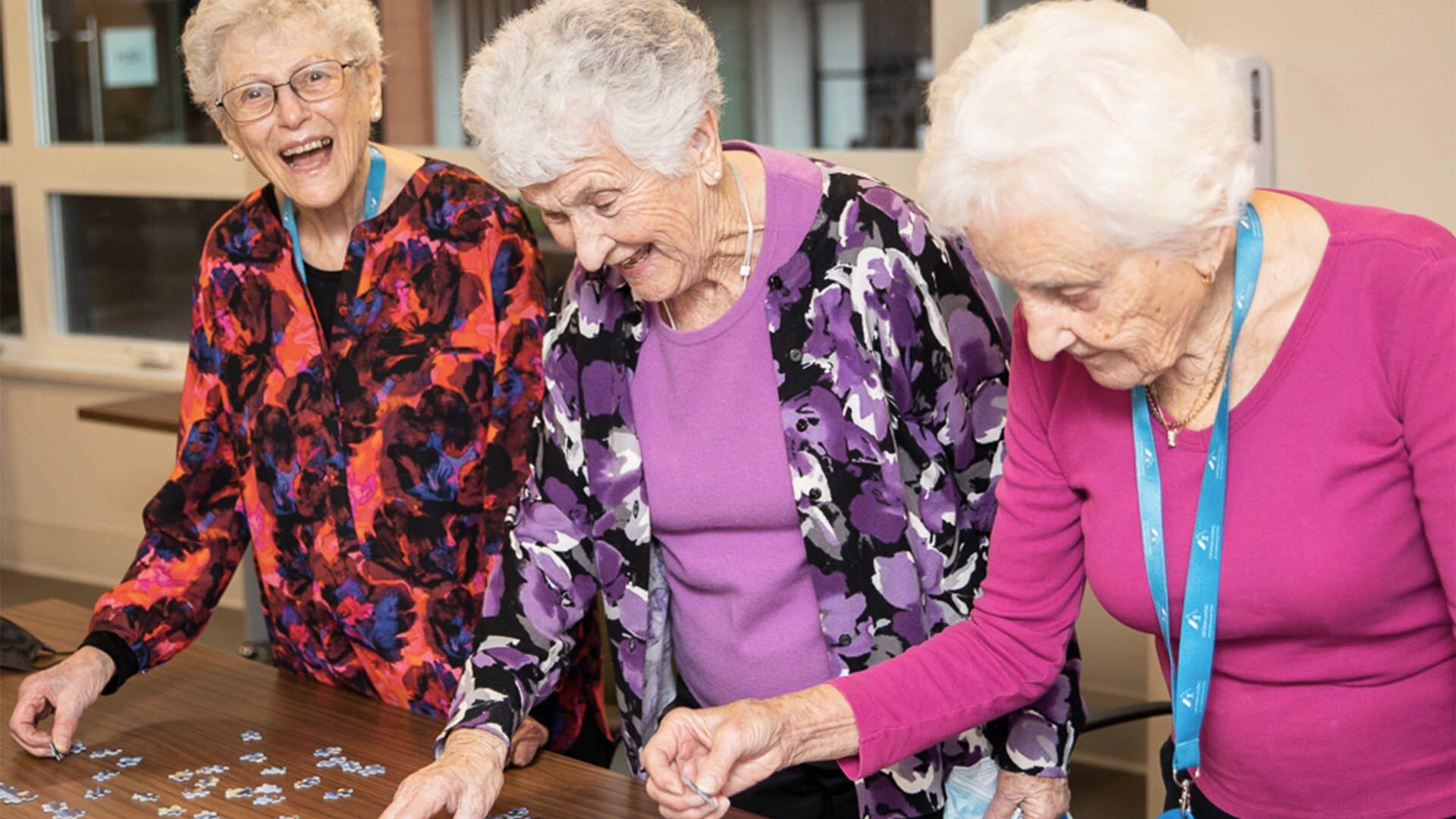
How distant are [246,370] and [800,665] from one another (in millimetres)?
1056

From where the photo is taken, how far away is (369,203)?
241cm

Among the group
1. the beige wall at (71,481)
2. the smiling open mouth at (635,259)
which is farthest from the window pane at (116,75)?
the smiling open mouth at (635,259)

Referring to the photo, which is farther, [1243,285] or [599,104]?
[599,104]

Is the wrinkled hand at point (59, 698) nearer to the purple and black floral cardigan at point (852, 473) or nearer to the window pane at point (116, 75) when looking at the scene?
the purple and black floral cardigan at point (852, 473)

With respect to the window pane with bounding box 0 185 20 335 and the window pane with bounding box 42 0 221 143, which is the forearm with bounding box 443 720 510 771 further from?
the window pane with bounding box 0 185 20 335

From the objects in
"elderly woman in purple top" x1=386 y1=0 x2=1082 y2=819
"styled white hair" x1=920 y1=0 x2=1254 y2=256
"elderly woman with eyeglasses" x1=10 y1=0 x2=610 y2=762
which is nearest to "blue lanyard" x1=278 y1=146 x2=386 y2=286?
"elderly woman with eyeglasses" x1=10 y1=0 x2=610 y2=762

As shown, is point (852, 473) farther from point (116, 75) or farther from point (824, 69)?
point (116, 75)

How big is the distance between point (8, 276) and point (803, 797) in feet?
20.6

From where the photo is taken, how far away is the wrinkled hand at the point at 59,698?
87.0 inches

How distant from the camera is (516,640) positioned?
2080 millimetres

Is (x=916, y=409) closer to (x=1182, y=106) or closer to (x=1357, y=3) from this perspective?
(x=1182, y=106)

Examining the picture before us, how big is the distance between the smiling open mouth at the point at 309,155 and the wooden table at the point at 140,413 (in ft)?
8.24

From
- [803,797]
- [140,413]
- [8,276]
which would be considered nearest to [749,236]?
[803,797]

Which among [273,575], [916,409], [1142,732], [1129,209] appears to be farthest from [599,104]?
[1142,732]
